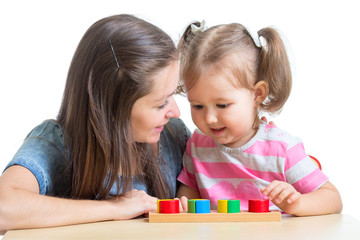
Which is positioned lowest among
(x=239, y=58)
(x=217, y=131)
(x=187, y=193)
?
(x=187, y=193)

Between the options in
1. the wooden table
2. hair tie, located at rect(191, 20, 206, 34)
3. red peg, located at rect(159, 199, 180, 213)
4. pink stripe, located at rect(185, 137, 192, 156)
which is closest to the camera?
the wooden table

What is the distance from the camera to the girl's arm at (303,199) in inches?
54.2

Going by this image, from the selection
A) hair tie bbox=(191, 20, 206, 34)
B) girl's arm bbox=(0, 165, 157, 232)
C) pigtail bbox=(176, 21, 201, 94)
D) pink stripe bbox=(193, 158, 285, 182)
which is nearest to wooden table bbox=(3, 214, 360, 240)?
girl's arm bbox=(0, 165, 157, 232)

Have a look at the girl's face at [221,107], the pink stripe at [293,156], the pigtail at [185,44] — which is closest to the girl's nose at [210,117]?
the girl's face at [221,107]

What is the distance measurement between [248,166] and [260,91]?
0.75ft

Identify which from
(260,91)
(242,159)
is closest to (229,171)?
(242,159)

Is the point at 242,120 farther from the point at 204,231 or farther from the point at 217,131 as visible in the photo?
the point at 204,231

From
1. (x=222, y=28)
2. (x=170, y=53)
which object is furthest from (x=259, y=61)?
(x=170, y=53)

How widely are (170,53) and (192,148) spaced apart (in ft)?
1.21

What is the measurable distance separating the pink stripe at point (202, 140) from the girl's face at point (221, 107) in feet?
0.34

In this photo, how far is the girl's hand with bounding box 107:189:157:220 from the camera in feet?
4.64

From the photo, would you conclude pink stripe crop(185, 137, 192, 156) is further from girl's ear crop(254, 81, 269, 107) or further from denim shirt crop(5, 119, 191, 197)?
girl's ear crop(254, 81, 269, 107)

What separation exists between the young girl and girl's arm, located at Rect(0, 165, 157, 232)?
169 millimetres

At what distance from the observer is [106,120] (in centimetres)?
148
